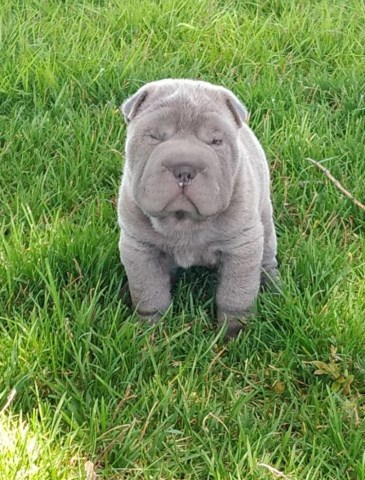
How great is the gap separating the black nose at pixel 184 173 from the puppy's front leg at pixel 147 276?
19.2 inches

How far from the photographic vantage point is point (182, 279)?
3.47m

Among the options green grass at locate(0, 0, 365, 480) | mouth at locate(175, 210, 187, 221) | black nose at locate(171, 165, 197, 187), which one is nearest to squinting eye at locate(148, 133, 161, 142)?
black nose at locate(171, 165, 197, 187)

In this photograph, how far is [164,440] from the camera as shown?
2.72 m

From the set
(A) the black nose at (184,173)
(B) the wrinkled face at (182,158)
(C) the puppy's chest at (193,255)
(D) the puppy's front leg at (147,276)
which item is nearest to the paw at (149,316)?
(D) the puppy's front leg at (147,276)

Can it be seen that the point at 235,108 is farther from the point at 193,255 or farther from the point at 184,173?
the point at 193,255

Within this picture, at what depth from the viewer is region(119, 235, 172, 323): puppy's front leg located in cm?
309

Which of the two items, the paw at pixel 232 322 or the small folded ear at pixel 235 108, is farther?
the paw at pixel 232 322

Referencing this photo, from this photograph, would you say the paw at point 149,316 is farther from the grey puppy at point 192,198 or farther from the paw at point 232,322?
the paw at point 232,322

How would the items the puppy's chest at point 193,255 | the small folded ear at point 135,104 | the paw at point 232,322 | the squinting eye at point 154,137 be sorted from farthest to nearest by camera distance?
the paw at point 232,322 → the puppy's chest at point 193,255 → the small folded ear at point 135,104 → the squinting eye at point 154,137

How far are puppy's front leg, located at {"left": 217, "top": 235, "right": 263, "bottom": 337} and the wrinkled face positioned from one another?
0.94 ft

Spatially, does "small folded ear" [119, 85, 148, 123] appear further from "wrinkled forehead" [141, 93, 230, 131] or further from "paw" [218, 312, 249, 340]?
"paw" [218, 312, 249, 340]

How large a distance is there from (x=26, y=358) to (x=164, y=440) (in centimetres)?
61

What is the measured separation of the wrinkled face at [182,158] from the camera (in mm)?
2660

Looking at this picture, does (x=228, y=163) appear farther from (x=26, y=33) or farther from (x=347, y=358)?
(x=26, y=33)
